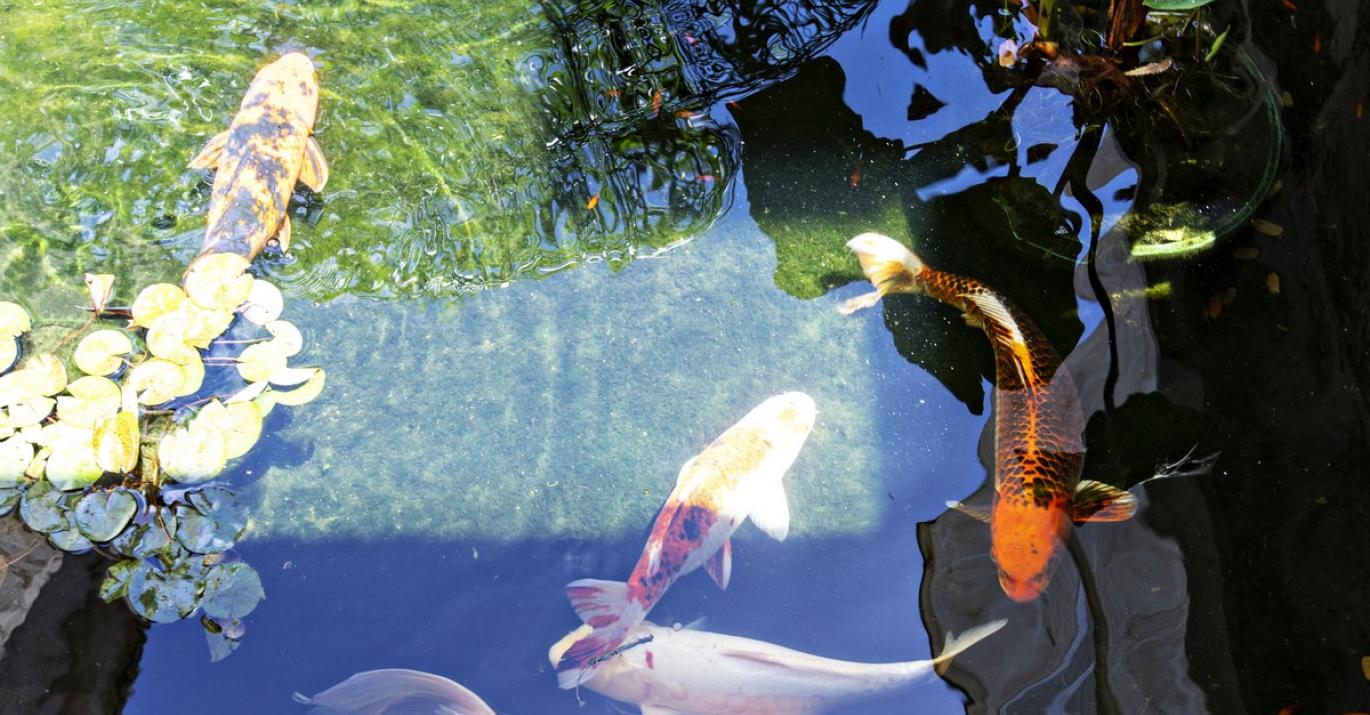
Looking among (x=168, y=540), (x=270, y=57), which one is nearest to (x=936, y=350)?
(x=168, y=540)

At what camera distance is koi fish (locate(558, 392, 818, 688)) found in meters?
2.88

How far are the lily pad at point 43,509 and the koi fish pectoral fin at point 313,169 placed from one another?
141 cm

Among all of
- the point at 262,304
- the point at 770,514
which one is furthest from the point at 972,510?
the point at 262,304

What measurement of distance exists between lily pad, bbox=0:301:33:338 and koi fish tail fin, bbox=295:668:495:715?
166 centimetres

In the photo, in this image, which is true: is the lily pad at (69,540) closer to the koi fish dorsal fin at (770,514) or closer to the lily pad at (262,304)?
the lily pad at (262,304)

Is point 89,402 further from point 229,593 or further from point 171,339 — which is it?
point 229,593

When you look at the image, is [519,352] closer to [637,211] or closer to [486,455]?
[486,455]

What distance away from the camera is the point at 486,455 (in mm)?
3170

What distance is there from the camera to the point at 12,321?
3.08 metres

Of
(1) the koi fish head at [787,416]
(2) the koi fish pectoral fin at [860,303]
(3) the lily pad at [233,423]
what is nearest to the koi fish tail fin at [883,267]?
(2) the koi fish pectoral fin at [860,303]

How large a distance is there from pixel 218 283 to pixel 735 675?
2257 millimetres

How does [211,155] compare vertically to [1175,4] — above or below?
below

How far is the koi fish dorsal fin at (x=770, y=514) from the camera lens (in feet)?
10.2

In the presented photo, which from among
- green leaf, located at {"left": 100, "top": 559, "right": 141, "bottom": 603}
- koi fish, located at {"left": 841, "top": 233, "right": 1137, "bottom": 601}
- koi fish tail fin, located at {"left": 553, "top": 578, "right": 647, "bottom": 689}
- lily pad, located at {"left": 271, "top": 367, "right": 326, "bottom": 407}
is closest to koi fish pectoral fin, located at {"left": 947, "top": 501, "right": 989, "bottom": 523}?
koi fish, located at {"left": 841, "top": 233, "right": 1137, "bottom": 601}
